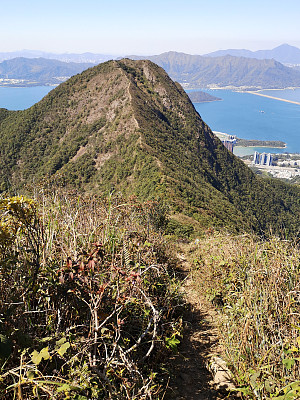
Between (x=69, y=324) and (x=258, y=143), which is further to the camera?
(x=258, y=143)

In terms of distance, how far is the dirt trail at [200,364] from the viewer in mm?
2445

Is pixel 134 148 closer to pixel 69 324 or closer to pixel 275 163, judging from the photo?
pixel 69 324

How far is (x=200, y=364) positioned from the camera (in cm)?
281

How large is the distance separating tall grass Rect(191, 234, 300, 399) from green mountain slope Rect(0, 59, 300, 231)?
21601 mm

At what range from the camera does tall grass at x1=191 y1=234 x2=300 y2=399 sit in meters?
2.15

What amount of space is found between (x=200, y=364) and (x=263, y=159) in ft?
430

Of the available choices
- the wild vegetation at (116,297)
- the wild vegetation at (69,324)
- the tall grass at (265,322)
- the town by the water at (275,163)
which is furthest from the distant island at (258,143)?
the wild vegetation at (69,324)

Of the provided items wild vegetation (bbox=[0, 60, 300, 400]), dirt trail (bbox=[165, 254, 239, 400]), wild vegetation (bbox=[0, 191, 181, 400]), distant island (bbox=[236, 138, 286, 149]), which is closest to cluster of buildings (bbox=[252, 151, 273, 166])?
distant island (bbox=[236, 138, 286, 149])

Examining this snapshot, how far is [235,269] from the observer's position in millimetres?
3643

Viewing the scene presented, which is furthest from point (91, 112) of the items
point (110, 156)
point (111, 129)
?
point (110, 156)

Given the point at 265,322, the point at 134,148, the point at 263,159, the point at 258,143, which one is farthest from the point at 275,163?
the point at 265,322

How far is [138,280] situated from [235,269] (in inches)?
73.5

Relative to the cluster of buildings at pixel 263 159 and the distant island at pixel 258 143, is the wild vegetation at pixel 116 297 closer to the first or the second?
the cluster of buildings at pixel 263 159

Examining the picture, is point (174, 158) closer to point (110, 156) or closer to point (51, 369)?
point (110, 156)
